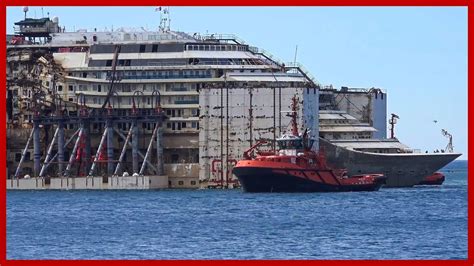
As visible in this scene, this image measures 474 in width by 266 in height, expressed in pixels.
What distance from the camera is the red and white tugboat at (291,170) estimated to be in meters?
118

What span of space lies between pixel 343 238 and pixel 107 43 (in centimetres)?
6662

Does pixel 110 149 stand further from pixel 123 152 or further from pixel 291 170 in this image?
pixel 291 170

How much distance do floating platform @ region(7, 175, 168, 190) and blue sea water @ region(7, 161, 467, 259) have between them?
7.17 m

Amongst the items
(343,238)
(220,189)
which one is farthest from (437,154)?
(343,238)

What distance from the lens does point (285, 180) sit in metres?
120

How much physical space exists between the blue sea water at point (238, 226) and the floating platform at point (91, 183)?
7.17 meters

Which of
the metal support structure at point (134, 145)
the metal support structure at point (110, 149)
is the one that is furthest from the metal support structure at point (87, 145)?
the metal support structure at point (134, 145)

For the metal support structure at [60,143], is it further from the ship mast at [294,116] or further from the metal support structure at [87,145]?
the ship mast at [294,116]

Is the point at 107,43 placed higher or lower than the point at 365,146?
higher

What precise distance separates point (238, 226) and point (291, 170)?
3318 centimetres

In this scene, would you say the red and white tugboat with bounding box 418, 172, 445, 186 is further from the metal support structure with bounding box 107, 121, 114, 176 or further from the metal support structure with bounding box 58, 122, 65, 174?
the metal support structure with bounding box 58, 122, 65, 174

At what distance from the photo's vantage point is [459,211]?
329 ft

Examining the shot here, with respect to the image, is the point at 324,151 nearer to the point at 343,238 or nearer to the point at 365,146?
the point at 365,146

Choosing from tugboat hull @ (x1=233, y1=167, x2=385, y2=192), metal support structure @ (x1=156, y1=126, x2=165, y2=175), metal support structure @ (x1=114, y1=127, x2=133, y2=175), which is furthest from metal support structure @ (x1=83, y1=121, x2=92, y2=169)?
tugboat hull @ (x1=233, y1=167, x2=385, y2=192)
